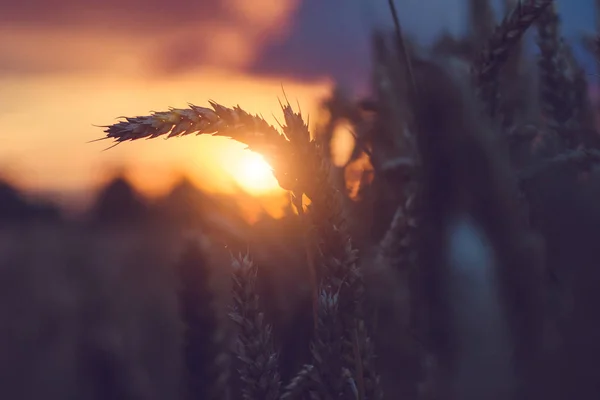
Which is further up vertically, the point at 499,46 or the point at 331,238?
the point at 499,46

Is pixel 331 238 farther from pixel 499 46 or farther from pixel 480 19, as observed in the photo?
pixel 480 19

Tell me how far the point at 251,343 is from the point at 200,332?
208 mm

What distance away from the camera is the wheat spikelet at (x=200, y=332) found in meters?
1.01

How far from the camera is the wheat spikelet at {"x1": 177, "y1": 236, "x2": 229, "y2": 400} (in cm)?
101

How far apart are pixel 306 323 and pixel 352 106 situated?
2.04 ft

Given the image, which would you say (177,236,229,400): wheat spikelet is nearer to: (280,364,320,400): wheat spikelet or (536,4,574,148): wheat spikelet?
(280,364,320,400): wheat spikelet

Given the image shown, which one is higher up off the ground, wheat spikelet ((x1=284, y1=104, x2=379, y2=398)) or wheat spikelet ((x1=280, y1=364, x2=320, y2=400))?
wheat spikelet ((x1=284, y1=104, x2=379, y2=398))

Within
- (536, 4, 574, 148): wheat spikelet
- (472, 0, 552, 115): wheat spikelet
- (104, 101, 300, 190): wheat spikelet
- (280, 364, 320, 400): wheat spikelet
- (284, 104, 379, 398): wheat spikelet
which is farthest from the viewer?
(536, 4, 574, 148): wheat spikelet

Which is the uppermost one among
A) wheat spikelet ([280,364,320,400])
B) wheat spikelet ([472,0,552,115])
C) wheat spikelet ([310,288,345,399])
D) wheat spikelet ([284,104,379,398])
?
wheat spikelet ([472,0,552,115])

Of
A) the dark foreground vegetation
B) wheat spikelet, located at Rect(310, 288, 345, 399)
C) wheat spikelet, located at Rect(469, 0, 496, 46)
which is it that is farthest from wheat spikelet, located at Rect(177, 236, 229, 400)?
wheat spikelet, located at Rect(469, 0, 496, 46)

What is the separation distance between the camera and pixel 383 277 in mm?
1119

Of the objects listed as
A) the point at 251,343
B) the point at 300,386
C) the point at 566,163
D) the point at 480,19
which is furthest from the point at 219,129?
the point at 480,19

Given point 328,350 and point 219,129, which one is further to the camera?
point 328,350

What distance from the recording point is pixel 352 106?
5.07 feet
